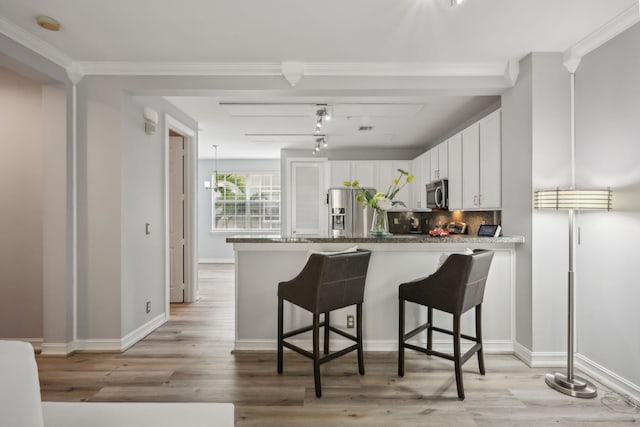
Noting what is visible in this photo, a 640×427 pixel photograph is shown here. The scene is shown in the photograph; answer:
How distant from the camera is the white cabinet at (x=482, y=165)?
316 cm

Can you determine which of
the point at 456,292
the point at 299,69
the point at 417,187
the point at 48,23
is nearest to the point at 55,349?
the point at 48,23

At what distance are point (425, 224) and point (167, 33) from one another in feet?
16.9

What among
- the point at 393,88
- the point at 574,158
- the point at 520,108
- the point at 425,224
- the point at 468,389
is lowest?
the point at 468,389

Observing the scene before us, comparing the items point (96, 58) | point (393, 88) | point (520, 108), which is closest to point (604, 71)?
point (520, 108)

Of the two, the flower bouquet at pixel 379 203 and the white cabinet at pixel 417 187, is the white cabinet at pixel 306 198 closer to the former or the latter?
the white cabinet at pixel 417 187

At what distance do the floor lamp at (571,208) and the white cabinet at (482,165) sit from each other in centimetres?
85

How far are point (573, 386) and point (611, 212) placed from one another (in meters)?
1.23

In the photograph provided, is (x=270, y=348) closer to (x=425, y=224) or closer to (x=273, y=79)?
(x=273, y=79)

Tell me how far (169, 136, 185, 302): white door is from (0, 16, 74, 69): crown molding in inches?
69.7

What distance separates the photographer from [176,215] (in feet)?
14.7

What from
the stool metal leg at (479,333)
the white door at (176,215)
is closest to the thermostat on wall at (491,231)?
the stool metal leg at (479,333)

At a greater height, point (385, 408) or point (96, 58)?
point (96, 58)

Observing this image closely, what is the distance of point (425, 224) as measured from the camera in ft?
20.3

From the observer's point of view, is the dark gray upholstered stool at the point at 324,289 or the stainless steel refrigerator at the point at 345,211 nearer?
the dark gray upholstered stool at the point at 324,289
